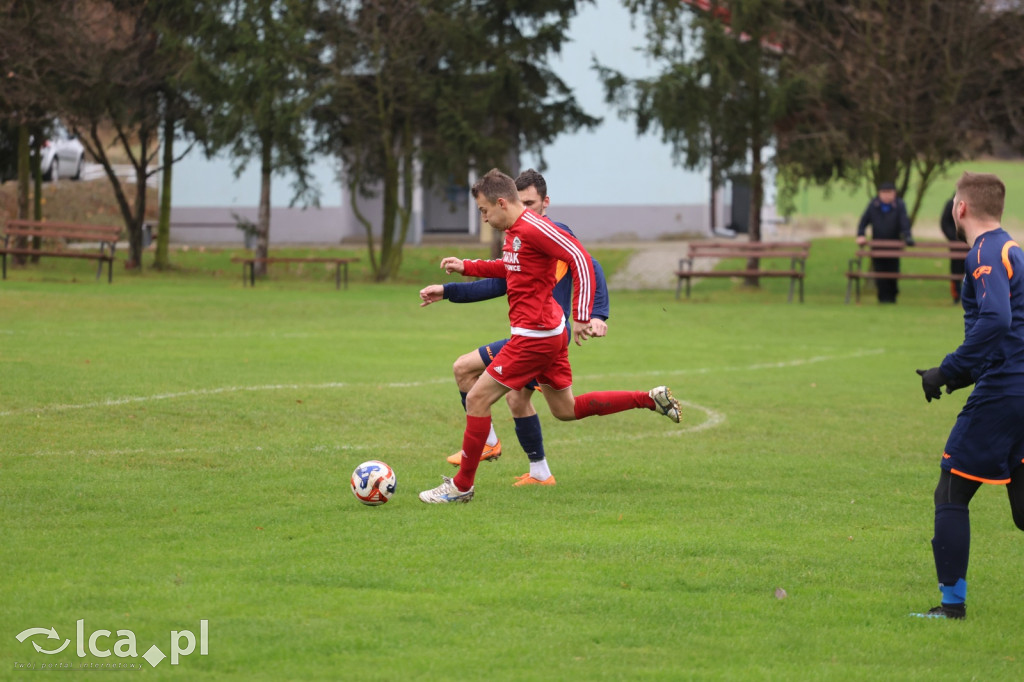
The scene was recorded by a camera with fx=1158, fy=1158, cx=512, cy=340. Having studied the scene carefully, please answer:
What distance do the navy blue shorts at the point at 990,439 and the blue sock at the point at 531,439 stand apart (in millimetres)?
3270

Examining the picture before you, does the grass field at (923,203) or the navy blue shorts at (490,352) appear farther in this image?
the grass field at (923,203)

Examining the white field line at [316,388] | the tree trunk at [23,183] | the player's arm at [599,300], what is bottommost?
the white field line at [316,388]

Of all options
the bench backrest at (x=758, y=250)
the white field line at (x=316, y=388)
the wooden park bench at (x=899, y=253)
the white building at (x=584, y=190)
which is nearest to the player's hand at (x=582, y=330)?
the white field line at (x=316, y=388)

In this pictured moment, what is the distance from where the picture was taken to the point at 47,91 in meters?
25.9

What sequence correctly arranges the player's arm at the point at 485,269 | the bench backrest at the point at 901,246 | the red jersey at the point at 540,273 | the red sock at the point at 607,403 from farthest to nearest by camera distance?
the bench backrest at the point at 901,246 → the red sock at the point at 607,403 → the player's arm at the point at 485,269 → the red jersey at the point at 540,273

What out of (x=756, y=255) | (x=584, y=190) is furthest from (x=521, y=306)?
(x=584, y=190)

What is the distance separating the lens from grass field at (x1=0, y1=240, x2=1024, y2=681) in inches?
181

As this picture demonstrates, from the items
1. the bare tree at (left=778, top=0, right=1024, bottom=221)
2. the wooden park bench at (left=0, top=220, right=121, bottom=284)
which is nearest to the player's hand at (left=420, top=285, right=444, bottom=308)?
the wooden park bench at (left=0, top=220, right=121, bottom=284)

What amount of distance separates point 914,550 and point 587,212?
3107 centimetres

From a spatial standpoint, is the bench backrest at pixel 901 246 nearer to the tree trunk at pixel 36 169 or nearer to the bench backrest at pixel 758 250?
the bench backrest at pixel 758 250

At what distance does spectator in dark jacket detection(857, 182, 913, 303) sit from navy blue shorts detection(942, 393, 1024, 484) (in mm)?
19403

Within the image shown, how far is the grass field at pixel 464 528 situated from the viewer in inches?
181

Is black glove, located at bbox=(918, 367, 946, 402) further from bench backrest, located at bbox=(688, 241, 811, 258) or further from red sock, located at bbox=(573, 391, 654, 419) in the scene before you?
bench backrest, located at bbox=(688, 241, 811, 258)

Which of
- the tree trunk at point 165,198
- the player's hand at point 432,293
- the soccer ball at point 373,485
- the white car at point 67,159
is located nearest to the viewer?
the soccer ball at point 373,485
